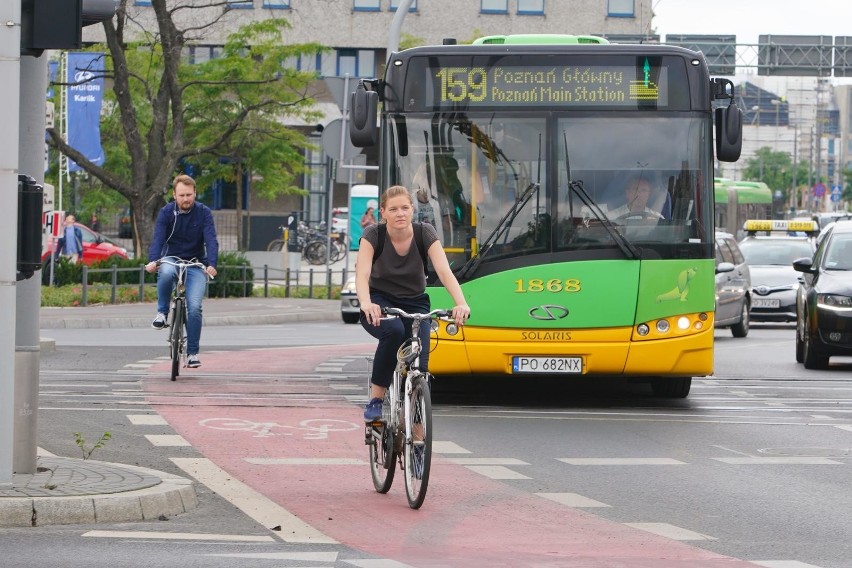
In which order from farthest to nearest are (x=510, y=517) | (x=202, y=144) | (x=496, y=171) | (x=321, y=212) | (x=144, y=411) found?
1. (x=321, y=212)
2. (x=202, y=144)
3. (x=496, y=171)
4. (x=144, y=411)
5. (x=510, y=517)

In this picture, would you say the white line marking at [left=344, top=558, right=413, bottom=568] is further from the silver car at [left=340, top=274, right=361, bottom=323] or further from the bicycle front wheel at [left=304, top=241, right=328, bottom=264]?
the bicycle front wheel at [left=304, top=241, right=328, bottom=264]

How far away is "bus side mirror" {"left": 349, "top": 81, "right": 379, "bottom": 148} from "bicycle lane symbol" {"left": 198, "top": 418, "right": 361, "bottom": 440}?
91.3 inches

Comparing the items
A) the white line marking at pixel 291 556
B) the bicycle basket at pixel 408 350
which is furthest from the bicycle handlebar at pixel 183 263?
the white line marking at pixel 291 556

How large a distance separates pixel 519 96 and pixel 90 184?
39.2 m

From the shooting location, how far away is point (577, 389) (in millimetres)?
17344

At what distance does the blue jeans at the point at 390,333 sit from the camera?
31.0 ft

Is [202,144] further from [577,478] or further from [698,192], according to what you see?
[577,478]

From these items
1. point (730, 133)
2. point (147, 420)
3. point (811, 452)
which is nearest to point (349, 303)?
point (730, 133)

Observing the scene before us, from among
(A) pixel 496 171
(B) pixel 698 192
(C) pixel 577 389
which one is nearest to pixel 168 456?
(A) pixel 496 171

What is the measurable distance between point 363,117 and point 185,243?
290cm

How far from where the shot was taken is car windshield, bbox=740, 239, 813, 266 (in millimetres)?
32344

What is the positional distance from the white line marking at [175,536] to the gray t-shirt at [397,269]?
7.11ft

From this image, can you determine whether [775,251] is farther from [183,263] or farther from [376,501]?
[376,501]

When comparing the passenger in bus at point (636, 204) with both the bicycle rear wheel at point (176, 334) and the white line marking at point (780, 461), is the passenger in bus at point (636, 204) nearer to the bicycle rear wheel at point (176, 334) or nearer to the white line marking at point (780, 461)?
the white line marking at point (780, 461)
